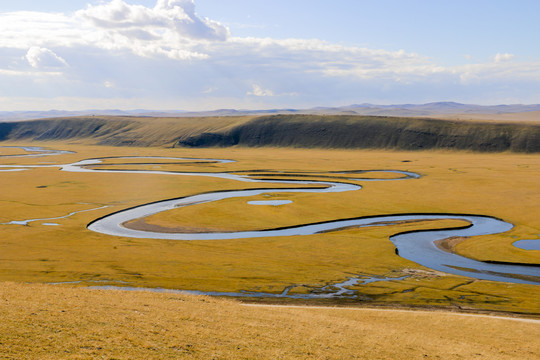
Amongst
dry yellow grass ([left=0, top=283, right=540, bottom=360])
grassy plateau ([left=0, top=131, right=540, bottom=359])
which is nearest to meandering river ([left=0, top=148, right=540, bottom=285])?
grassy plateau ([left=0, top=131, right=540, bottom=359])

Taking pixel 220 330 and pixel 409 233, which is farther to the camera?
pixel 409 233

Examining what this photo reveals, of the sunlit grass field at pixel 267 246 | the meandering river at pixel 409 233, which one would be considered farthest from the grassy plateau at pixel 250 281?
the meandering river at pixel 409 233

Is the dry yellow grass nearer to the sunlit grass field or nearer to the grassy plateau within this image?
the grassy plateau

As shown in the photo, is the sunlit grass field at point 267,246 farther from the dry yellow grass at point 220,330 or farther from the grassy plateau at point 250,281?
the dry yellow grass at point 220,330

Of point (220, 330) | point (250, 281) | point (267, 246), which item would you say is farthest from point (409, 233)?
point (220, 330)

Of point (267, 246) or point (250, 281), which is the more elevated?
point (267, 246)

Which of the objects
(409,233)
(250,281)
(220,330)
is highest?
(220,330)

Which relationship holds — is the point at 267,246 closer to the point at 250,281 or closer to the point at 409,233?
the point at 250,281
